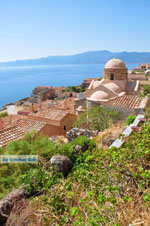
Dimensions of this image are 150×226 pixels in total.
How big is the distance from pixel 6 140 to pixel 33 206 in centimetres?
612

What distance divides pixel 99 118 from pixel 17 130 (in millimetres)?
5589

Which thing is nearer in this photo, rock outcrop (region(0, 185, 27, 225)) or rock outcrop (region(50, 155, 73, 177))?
rock outcrop (region(0, 185, 27, 225))

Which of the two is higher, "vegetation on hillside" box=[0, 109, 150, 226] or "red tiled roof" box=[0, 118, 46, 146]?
"vegetation on hillside" box=[0, 109, 150, 226]

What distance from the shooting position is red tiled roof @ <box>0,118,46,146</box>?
10.1 m

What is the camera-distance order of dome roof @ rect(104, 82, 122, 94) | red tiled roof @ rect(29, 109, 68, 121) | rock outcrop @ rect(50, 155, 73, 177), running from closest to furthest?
rock outcrop @ rect(50, 155, 73, 177), red tiled roof @ rect(29, 109, 68, 121), dome roof @ rect(104, 82, 122, 94)

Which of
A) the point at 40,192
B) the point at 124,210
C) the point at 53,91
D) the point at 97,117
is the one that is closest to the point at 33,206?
the point at 40,192

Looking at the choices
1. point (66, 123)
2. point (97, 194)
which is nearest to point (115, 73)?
point (66, 123)

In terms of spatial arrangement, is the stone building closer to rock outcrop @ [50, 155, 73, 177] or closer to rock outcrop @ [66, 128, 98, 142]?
rock outcrop @ [66, 128, 98, 142]

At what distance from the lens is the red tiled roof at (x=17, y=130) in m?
10.1

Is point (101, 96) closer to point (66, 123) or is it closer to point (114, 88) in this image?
point (114, 88)

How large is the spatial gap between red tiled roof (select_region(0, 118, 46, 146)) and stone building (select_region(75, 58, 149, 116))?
17.3 ft

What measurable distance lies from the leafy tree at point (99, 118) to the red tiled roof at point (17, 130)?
10.3ft

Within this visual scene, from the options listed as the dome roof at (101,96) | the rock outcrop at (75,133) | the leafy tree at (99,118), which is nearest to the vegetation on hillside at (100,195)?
the rock outcrop at (75,133)

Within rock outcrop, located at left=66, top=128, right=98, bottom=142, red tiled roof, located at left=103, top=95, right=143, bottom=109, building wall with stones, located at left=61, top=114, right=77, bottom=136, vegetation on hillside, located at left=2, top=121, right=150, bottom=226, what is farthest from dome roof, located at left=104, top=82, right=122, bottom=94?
A: vegetation on hillside, located at left=2, top=121, right=150, bottom=226
